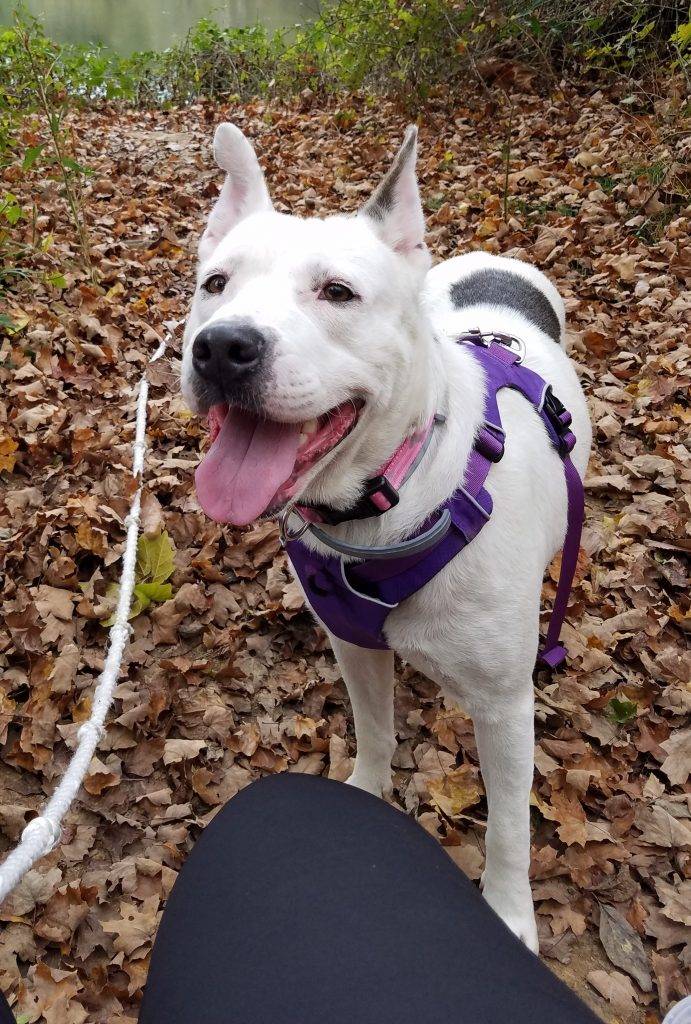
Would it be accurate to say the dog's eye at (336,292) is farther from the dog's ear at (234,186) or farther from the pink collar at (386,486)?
the dog's ear at (234,186)

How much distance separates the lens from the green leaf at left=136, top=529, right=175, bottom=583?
3.57m

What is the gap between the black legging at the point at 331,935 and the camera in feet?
3.58

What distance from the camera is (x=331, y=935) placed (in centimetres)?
118

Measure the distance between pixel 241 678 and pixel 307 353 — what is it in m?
2.09

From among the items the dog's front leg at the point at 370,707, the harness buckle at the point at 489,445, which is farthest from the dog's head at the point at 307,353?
the dog's front leg at the point at 370,707

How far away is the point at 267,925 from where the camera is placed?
1.21m

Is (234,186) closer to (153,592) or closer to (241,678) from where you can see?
(153,592)

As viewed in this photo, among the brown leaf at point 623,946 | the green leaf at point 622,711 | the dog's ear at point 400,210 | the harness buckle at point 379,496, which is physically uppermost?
the dog's ear at point 400,210

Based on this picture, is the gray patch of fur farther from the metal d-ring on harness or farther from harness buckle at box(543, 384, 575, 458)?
the metal d-ring on harness

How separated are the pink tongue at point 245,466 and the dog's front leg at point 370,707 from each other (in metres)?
0.92

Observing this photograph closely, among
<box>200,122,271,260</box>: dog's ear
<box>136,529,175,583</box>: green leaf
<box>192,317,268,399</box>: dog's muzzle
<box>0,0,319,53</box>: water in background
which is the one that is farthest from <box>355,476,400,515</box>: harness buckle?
<box>0,0,319,53</box>: water in background

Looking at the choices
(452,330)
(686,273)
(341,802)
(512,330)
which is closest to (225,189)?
(452,330)

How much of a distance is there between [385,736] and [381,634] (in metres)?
0.92

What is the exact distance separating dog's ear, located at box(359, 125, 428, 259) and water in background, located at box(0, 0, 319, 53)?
17584 millimetres
